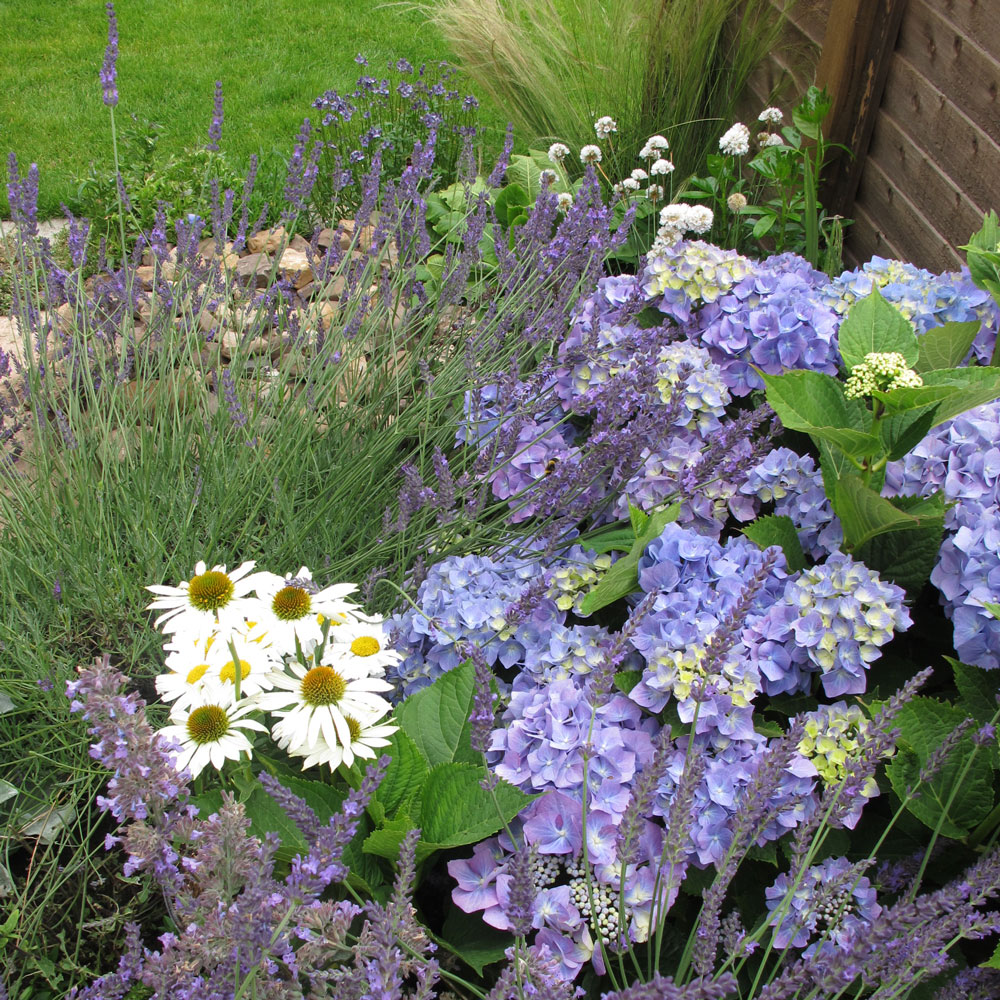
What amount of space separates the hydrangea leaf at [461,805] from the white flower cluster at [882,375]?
81 centimetres

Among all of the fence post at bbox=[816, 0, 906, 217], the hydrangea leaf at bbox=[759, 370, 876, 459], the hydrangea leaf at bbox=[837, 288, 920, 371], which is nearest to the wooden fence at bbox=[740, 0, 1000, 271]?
the fence post at bbox=[816, 0, 906, 217]

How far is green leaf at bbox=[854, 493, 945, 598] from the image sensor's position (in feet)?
4.96

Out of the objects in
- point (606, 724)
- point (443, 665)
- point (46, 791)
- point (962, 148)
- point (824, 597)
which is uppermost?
point (962, 148)

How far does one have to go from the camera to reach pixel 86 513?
72.1 inches

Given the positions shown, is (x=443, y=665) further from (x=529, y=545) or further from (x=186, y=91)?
(x=186, y=91)

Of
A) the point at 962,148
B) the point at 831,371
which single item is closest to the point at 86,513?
the point at 831,371

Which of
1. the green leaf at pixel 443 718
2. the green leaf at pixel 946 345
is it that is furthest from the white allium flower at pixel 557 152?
the green leaf at pixel 443 718

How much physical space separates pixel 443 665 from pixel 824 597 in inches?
27.2

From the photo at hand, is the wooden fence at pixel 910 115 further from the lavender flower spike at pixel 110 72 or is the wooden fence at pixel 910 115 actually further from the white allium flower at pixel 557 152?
the lavender flower spike at pixel 110 72

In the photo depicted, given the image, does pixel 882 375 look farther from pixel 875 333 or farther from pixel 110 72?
pixel 110 72

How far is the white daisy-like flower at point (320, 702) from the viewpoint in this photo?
1171mm

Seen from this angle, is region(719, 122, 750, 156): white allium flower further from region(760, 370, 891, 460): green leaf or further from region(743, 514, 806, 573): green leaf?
region(743, 514, 806, 573): green leaf

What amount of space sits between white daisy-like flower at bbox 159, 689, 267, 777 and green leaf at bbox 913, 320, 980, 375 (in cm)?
139

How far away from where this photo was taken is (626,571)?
159 cm
